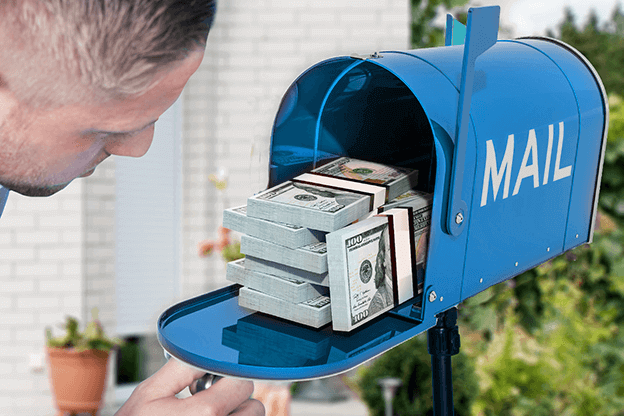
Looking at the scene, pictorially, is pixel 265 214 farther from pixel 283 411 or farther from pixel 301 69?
pixel 283 411

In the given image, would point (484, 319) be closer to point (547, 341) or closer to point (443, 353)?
point (547, 341)

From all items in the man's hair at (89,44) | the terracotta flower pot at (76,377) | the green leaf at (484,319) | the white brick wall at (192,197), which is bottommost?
the terracotta flower pot at (76,377)

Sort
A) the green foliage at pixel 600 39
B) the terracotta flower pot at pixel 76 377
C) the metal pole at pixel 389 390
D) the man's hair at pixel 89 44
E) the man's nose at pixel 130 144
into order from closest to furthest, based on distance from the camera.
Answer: the man's hair at pixel 89 44 → the man's nose at pixel 130 144 → the metal pole at pixel 389 390 → the terracotta flower pot at pixel 76 377 → the green foliage at pixel 600 39

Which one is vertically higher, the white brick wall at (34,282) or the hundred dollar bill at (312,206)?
the hundred dollar bill at (312,206)

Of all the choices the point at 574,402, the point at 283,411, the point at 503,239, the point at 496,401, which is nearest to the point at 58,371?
the point at 283,411

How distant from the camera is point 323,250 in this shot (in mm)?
723

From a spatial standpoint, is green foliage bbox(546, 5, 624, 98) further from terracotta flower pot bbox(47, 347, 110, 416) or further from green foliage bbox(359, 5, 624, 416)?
terracotta flower pot bbox(47, 347, 110, 416)

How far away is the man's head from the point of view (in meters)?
0.55

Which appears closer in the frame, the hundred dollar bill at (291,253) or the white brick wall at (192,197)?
the hundred dollar bill at (291,253)

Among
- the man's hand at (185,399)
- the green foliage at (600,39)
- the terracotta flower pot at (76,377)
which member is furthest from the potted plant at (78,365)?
the green foliage at (600,39)

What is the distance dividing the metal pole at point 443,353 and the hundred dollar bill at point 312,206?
220 mm

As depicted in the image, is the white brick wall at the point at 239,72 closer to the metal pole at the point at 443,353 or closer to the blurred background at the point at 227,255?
the blurred background at the point at 227,255

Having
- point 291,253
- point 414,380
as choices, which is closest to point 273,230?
point 291,253

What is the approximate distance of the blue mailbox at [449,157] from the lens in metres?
0.71
